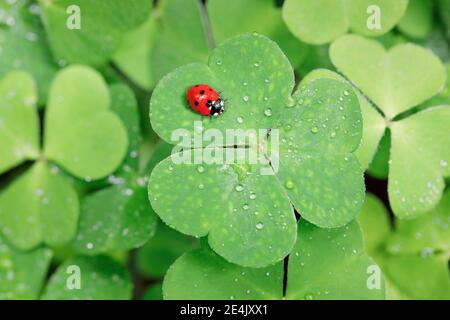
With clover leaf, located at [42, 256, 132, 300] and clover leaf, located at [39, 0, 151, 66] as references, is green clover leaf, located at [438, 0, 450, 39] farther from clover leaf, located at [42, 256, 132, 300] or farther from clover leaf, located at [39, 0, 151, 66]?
clover leaf, located at [42, 256, 132, 300]

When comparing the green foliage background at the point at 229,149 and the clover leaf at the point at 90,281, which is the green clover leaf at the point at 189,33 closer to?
the green foliage background at the point at 229,149

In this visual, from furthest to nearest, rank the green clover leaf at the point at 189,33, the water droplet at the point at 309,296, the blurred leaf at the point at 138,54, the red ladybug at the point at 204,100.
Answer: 1. the blurred leaf at the point at 138,54
2. the green clover leaf at the point at 189,33
3. the water droplet at the point at 309,296
4. the red ladybug at the point at 204,100

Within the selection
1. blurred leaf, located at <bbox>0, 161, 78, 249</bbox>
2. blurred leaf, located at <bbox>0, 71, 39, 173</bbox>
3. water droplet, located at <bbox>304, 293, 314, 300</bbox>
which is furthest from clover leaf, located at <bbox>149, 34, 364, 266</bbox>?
blurred leaf, located at <bbox>0, 71, 39, 173</bbox>

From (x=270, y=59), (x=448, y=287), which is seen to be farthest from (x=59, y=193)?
(x=448, y=287)

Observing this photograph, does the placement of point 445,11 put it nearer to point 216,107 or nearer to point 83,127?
point 216,107

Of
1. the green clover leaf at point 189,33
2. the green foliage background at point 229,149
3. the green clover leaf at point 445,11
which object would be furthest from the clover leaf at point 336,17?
the green clover leaf at point 445,11

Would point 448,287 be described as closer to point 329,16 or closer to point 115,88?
point 329,16
